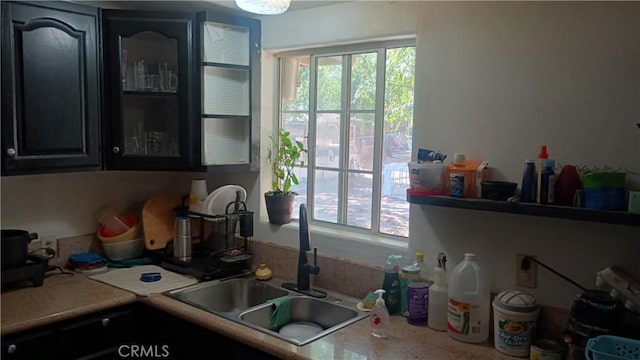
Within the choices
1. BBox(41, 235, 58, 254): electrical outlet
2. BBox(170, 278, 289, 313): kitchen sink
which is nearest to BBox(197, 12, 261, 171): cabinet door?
BBox(170, 278, 289, 313): kitchen sink

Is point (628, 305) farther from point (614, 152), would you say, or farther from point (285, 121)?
point (285, 121)

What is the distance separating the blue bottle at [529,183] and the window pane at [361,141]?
0.81 metres

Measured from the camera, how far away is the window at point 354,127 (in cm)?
225

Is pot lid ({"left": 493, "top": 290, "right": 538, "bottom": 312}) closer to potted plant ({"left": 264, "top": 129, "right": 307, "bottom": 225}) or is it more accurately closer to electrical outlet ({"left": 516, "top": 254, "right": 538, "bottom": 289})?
electrical outlet ({"left": 516, "top": 254, "right": 538, "bottom": 289})

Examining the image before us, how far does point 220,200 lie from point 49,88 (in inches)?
34.7

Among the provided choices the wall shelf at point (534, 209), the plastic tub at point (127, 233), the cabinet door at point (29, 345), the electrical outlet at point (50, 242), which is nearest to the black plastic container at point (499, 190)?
the wall shelf at point (534, 209)

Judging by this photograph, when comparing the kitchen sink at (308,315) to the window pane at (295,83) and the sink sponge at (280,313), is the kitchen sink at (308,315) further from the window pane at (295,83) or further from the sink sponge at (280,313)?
the window pane at (295,83)

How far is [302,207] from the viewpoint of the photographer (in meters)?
2.19

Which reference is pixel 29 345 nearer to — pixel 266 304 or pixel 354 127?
pixel 266 304

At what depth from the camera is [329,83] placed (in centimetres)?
249

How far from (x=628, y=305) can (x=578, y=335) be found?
17cm

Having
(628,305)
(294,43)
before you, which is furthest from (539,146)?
(294,43)

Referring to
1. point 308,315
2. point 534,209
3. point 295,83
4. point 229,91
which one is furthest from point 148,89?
point 534,209

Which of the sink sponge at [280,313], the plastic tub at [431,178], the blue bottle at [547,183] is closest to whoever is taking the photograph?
the blue bottle at [547,183]
